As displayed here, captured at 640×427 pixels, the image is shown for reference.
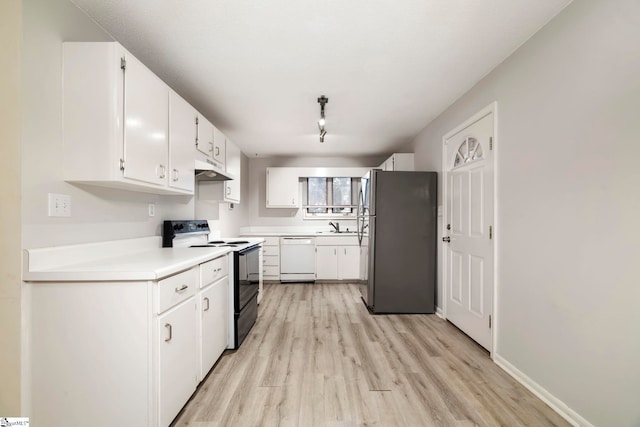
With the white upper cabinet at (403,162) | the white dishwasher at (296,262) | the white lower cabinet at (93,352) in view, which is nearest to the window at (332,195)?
the white dishwasher at (296,262)

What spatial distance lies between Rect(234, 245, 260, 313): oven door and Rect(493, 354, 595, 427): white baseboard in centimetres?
217

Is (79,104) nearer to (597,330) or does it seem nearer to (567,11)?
(567,11)

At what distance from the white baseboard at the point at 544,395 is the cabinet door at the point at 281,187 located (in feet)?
12.8

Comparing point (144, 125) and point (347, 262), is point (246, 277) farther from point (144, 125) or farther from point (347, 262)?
point (347, 262)

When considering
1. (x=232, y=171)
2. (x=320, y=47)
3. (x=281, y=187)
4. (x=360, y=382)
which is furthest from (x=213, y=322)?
(x=281, y=187)

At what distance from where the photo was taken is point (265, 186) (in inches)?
218

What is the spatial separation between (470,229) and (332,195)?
3163mm

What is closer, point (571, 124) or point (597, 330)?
point (597, 330)

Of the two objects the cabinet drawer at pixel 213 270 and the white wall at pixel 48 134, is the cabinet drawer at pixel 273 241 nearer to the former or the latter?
the cabinet drawer at pixel 213 270

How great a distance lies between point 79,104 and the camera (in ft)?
4.82

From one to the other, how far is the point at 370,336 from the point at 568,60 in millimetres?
2556

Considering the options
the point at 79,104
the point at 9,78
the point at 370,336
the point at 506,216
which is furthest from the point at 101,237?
the point at 506,216

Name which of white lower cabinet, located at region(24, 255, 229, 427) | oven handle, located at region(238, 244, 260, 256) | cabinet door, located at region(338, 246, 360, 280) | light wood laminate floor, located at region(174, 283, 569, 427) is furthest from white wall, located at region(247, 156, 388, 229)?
white lower cabinet, located at region(24, 255, 229, 427)

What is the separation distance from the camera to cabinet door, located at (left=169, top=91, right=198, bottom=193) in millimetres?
2047
